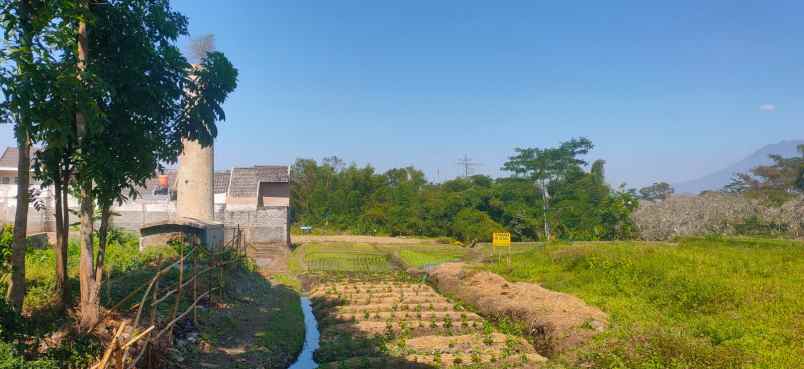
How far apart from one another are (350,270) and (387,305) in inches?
352

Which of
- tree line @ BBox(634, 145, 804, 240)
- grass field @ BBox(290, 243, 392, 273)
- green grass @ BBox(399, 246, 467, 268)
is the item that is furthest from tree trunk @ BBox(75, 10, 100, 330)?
tree line @ BBox(634, 145, 804, 240)

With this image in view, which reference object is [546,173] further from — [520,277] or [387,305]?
[387,305]

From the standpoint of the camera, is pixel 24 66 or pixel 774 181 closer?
pixel 24 66

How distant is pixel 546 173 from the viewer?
1946 inches

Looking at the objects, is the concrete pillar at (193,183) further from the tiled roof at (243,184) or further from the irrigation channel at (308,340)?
the tiled roof at (243,184)

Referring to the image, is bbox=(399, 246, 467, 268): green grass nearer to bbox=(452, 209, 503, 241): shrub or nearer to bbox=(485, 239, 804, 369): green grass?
bbox=(452, 209, 503, 241): shrub

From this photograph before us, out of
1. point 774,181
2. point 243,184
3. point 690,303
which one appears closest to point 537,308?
point 690,303

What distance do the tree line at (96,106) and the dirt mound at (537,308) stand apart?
7476 millimetres

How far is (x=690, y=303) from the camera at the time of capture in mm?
12250

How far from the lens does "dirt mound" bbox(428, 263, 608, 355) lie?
11.3 meters

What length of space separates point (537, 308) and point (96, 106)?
10.2 metres

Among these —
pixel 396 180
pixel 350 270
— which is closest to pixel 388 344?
pixel 350 270

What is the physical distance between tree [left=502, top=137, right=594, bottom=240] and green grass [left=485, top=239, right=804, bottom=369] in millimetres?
29841

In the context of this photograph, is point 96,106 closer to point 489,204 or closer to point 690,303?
point 690,303
